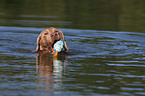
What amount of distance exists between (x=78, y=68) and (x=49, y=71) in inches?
34.3

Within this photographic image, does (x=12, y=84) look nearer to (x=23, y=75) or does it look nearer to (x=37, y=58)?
(x=23, y=75)

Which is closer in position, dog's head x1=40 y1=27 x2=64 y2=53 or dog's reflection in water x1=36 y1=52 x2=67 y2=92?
dog's reflection in water x1=36 y1=52 x2=67 y2=92

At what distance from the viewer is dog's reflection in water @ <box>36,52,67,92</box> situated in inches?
340

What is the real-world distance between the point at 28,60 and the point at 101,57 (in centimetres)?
221

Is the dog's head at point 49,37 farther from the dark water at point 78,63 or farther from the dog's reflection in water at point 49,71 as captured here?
the dark water at point 78,63

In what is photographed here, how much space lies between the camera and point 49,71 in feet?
33.1

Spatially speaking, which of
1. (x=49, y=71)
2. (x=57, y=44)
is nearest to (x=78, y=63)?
(x=57, y=44)

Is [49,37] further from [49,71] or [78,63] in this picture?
[49,71]

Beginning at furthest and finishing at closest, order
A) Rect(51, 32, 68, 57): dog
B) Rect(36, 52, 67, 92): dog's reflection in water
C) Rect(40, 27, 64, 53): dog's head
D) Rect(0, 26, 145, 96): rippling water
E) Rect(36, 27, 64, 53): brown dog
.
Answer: Rect(36, 27, 64, 53): brown dog, Rect(40, 27, 64, 53): dog's head, Rect(51, 32, 68, 57): dog, Rect(36, 52, 67, 92): dog's reflection in water, Rect(0, 26, 145, 96): rippling water

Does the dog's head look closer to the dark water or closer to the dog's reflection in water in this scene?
the dog's reflection in water

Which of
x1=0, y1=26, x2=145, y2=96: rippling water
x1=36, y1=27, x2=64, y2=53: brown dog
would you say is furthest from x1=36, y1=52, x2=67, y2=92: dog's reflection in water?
x1=36, y1=27, x2=64, y2=53: brown dog

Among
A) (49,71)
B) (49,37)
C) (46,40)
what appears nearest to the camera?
(49,71)

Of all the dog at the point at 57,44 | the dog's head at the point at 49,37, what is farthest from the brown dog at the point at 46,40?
the dog at the point at 57,44

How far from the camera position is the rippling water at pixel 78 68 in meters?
8.38
